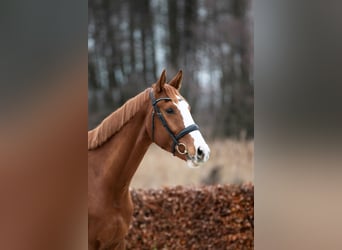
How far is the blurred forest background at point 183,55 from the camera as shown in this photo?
2.64 meters

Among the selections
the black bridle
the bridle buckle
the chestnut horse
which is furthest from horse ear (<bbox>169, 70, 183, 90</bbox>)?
the bridle buckle

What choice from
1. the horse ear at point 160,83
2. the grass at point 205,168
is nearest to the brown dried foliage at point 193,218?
the grass at point 205,168

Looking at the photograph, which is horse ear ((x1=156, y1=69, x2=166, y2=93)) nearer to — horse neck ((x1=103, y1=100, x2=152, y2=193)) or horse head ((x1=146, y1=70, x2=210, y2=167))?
horse head ((x1=146, y1=70, x2=210, y2=167))

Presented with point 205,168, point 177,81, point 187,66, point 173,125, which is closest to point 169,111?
point 173,125

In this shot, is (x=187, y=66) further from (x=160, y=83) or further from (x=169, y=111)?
(x=169, y=111)

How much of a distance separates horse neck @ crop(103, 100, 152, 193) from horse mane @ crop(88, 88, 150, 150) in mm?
28

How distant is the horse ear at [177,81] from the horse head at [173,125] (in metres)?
0.03

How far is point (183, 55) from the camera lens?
2705 millimetres

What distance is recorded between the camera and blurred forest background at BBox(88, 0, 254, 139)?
2.64 metres

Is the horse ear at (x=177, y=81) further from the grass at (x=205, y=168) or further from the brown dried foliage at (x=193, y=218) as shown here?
the brown dried foliage at (x=193, y=218)

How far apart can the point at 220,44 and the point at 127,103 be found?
0.76m
